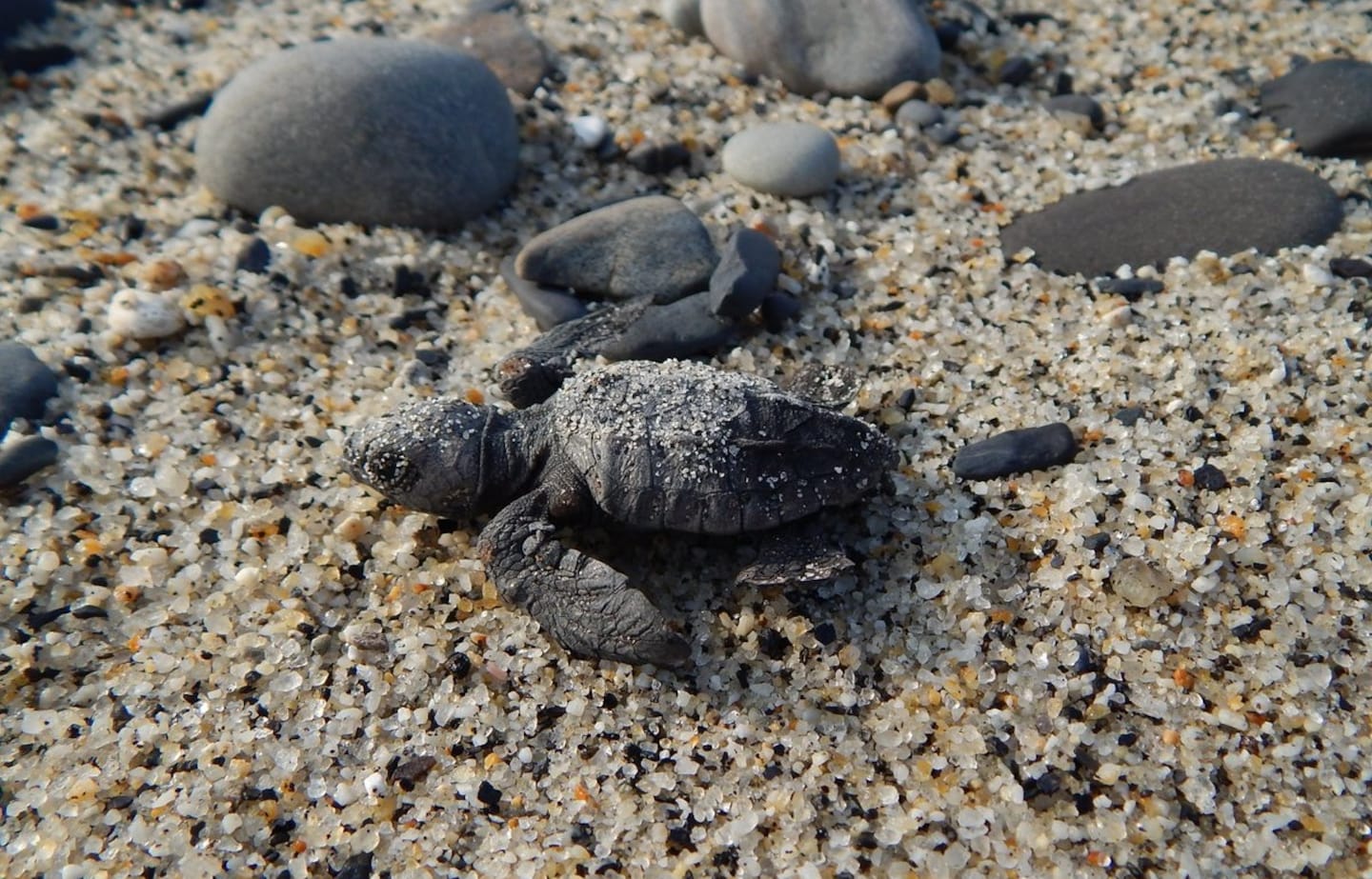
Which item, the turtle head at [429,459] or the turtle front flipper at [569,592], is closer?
the turtle front flipper at [569,592]

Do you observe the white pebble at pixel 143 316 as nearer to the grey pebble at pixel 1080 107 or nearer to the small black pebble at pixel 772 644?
the small black pebble at pixel 772 644

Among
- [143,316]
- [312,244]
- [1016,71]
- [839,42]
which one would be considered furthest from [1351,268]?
[143,316]

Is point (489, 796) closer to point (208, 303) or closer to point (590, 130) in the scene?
point (208, 303)

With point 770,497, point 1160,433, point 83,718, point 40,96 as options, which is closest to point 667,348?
point 770,497

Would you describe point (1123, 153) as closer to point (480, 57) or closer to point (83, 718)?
point (480, 57)

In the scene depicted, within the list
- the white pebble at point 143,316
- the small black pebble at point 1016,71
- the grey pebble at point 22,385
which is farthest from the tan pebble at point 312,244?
the small black pebble at point 1016,71

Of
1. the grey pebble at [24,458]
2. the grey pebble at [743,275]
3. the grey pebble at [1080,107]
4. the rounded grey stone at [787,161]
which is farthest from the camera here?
the grey pebble at [1080,107]

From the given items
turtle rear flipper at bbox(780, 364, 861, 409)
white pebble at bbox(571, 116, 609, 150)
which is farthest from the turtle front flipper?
white pebble at bbox(571, 116, 609, 150)
